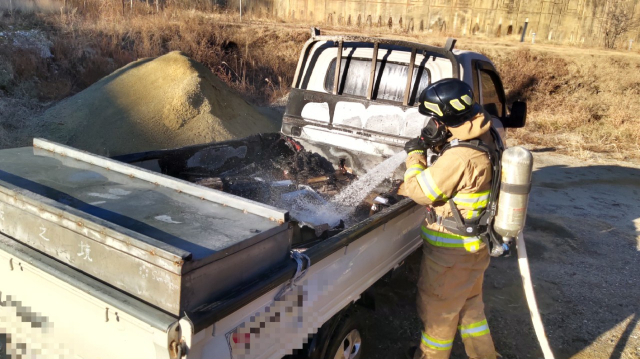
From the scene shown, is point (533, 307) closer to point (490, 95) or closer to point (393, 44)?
point (490, 95)

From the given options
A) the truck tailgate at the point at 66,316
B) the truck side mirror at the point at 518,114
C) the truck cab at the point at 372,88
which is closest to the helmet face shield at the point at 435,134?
the truck cab at the point at 372,88

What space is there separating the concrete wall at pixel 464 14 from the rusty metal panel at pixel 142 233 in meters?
21.0

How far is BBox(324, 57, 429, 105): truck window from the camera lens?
405 centimetres

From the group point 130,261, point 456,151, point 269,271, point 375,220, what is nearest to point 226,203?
point 269,271

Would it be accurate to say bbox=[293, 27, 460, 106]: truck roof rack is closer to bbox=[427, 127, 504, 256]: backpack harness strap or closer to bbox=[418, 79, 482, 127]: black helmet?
bbox=[418, 79, 482, 127]: black helmet

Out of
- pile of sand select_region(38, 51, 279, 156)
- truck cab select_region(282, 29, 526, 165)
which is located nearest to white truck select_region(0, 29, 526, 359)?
truck cab select_region(282, 29, 526, 165)

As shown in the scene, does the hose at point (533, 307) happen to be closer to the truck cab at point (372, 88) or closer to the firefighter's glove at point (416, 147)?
the firefighter's glove at point (416, 147)

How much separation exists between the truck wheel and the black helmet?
1.35m

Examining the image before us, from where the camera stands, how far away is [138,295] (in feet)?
5.38

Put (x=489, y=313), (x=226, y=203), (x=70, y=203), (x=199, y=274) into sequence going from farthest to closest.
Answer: (x=489, y=313) < (x=226, y=203) < (x=70, y=203) < (x=199, y=274)

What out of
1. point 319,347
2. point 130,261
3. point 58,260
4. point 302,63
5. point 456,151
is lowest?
point 319,347

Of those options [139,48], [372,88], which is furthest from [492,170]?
[139,48]

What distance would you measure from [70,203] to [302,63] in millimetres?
2986

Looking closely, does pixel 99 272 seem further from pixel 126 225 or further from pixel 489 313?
pixel 489 313
